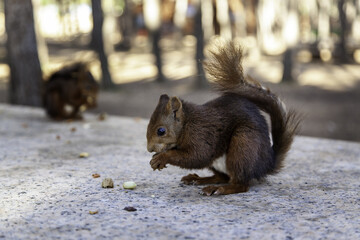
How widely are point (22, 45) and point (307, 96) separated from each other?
9.10m

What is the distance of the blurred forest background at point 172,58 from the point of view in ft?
28.9

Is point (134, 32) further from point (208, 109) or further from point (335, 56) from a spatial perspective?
point (208, 109)

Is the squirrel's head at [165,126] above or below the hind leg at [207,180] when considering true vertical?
above

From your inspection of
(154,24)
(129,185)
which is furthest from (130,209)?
(154,24)

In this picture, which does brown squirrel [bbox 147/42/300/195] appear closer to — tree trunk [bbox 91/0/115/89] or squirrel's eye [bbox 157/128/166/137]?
squirrel's eye [bbox 157/128/166/137]

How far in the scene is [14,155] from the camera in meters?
4.96

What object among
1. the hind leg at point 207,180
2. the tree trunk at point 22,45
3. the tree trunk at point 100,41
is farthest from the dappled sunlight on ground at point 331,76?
the hind leg at point 207,180

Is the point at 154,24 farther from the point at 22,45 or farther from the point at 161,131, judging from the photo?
the point at 161,131

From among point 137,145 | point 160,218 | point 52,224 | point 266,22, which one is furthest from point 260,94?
point 266,22

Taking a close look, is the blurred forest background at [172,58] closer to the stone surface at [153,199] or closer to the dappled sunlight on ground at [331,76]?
the dappled sunlight on ground at [331,76]

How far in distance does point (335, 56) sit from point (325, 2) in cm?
1069

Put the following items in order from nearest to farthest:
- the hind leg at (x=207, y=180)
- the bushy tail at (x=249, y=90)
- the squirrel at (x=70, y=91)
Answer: the bushy tail at (x=249, y=90) → the hind leg at (x=207, y=180) → the squirrel at (x=70, y=91)

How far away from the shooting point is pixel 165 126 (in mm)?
3471

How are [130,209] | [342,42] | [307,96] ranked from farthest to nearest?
[342,42] < [307,96] < [130,209]
